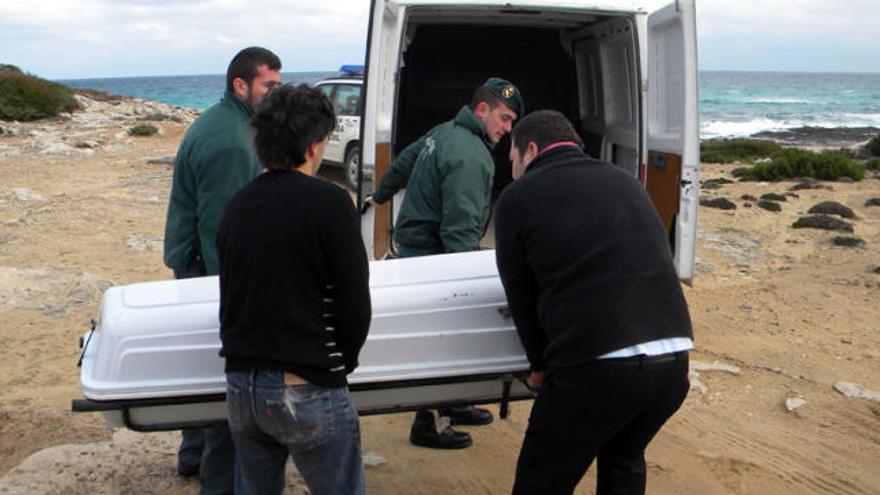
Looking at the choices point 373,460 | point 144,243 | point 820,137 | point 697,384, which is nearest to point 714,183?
point 144,243

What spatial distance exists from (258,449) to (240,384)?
0.22m

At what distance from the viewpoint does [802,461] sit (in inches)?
166

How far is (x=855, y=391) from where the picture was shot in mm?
5117

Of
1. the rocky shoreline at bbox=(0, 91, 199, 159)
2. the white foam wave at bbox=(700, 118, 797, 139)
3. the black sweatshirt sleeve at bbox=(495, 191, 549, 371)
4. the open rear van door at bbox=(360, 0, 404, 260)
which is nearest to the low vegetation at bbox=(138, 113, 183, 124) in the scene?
the rocky shoreline at bbox=(0, 91, 199, 159)

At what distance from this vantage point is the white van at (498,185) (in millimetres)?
2832

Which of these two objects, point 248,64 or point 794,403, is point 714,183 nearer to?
point 794,403

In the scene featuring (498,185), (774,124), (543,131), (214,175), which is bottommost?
(774,124)

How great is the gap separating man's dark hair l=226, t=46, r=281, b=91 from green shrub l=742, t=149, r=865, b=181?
44.1 ft

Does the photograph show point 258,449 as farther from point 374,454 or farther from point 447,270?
point 374,454

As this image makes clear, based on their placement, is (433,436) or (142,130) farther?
(142,130)

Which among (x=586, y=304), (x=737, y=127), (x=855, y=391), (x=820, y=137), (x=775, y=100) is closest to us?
(x=586, y=304)

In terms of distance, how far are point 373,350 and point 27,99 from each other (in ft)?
71.1

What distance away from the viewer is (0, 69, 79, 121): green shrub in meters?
21.1

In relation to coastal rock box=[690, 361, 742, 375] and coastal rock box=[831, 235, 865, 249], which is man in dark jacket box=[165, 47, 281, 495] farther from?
coastal rock box=[831, 235, 865, 249]
